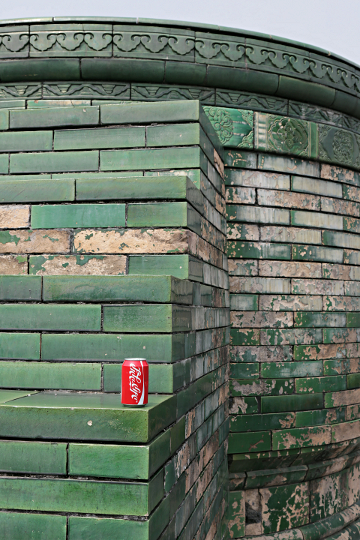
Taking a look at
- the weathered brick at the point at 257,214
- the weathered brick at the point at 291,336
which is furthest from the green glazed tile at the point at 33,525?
the weathered brick at the point at 257,214

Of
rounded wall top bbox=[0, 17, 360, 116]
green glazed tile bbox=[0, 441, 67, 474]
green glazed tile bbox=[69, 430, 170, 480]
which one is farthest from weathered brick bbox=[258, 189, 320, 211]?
green glazed tile bbox=[0, 441, 67, 474]

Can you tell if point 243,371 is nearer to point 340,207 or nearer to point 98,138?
point 340,207

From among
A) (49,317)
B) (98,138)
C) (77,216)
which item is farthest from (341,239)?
(49,317)

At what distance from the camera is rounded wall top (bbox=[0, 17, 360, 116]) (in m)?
6.61

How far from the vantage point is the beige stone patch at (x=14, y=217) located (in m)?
3.96

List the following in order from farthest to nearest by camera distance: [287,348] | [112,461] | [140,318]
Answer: [287,348], [140,318], [112,461]

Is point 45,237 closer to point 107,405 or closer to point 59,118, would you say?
point 59,118

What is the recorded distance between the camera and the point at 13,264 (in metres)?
3.94

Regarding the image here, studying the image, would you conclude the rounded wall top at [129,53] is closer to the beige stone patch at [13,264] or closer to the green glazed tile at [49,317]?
the beige stone patch at [13,264]

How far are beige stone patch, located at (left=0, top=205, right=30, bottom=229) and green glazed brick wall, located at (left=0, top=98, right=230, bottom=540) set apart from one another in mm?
11

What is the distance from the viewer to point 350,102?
308 inches

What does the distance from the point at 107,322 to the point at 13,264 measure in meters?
1.08

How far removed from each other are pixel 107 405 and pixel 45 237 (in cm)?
159

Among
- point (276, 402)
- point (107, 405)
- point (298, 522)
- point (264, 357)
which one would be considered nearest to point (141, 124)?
point (107, 405)
